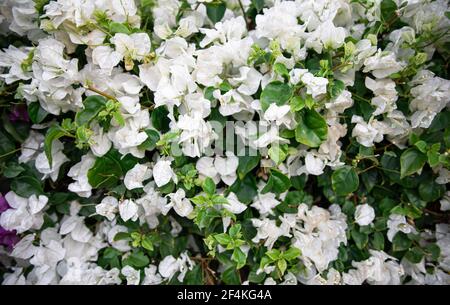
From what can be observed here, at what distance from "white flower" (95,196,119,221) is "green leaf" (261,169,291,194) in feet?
1.14

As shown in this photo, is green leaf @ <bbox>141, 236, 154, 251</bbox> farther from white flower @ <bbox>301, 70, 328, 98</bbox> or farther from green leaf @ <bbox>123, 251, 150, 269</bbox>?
white flower @ <bbox>301, 70, 328, 98</bbox>

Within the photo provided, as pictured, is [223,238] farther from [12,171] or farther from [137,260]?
[12,171]

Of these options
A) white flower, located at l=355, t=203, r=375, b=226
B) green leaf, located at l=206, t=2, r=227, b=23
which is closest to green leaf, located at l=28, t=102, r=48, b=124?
green leaf, located at l=206, t=2, r=227, b=23

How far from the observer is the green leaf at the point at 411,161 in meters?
0.91

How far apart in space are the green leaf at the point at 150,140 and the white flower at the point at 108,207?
15 cm

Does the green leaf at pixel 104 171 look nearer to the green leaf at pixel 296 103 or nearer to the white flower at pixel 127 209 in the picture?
the white flower at pixel 127 209

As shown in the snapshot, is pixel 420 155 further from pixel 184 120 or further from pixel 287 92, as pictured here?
pixel 184 120

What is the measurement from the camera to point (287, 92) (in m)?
0.82

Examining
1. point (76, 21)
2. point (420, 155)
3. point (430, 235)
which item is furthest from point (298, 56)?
point (430, 235)

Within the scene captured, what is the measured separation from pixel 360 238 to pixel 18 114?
3.01ft

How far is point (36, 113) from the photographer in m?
0.90

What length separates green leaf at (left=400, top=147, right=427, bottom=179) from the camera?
0.91m

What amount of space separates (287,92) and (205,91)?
172 mm

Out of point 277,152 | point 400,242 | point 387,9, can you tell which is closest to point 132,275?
point 277,152
